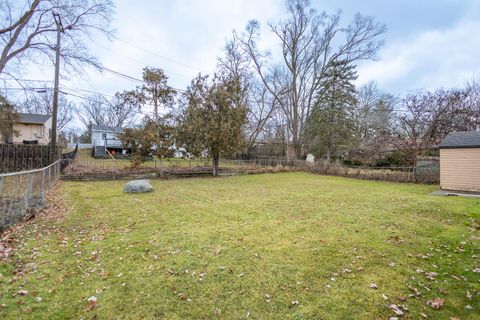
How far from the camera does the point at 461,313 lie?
2885 millimetres

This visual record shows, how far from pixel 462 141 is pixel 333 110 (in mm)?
16631

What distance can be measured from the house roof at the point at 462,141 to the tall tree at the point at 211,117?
1124 centimetres

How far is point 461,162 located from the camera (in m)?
12.0

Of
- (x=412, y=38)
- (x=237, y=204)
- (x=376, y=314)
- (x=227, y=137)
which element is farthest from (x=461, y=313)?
(x=412, y=38)

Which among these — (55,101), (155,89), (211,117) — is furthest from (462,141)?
(55,101)

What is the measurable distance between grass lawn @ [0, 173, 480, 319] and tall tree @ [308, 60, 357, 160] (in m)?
21.3


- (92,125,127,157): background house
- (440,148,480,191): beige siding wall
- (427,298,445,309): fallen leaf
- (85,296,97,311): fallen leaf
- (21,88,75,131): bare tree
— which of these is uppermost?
(21,88,75,131): bare tree

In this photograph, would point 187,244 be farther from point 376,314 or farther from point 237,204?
point 237,204

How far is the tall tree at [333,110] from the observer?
91.0 feet

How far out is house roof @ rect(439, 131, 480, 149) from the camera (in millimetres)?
11617

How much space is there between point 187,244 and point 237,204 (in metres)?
3.80

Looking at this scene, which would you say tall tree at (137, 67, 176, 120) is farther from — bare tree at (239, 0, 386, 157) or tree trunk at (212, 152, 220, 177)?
bare tree at (239, 0, 386, 157)

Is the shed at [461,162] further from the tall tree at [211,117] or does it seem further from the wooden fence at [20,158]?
the wooden fence at [20,158]

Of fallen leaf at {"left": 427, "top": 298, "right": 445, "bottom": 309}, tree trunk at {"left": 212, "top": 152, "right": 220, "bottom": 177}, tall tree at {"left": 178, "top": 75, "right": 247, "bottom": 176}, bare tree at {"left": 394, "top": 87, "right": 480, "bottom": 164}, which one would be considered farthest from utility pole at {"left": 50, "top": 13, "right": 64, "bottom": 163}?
bare tree at {"left": 394, "top": 87, "right": 480, "bottom": 164}
